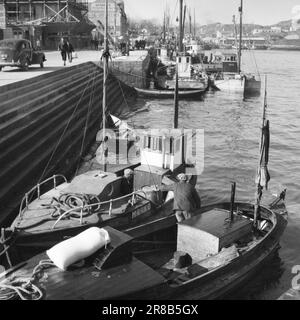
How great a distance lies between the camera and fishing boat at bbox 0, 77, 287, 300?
8961mm

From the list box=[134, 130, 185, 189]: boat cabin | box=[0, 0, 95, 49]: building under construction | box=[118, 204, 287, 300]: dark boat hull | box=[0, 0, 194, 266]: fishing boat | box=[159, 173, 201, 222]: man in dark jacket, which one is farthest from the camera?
box=[0, 0, 95, 49]: building under construction

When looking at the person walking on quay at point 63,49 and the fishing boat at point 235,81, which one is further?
the fishing boat at point 235,81

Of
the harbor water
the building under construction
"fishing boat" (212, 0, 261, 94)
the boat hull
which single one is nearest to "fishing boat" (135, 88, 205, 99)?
the harbor water

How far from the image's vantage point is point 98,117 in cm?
3094

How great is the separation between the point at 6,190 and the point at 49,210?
2412mm

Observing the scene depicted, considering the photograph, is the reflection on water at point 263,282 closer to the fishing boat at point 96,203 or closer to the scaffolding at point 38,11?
the fishing boat at point 96,203

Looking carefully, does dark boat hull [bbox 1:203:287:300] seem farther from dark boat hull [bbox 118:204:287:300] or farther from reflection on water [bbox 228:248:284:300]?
reflection on water [bbox 228:248:284:300]

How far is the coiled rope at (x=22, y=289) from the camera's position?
8.49 meters

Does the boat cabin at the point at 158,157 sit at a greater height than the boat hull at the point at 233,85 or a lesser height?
lesser

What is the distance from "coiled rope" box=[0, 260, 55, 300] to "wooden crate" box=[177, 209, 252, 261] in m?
4.53

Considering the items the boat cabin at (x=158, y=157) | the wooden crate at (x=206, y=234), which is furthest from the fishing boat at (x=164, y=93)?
the wooden crate at (x=206, y=234)

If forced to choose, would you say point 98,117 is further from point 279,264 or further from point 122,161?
point 279,264
